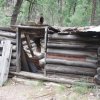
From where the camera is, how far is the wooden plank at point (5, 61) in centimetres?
901

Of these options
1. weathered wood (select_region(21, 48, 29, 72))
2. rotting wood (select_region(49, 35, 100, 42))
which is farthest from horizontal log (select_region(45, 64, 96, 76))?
weathered wood (select_region(21, 48, 29, 72))

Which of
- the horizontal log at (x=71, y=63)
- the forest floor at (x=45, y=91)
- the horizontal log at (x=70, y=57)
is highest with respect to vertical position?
the horizontal log at (x=70, y=57)

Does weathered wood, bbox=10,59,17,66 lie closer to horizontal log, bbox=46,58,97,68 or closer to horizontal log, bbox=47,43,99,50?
horizontal log, bbox=46,58,97,68

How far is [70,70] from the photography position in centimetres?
857

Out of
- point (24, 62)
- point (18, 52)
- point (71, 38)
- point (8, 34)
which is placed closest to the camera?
point (71, 38)

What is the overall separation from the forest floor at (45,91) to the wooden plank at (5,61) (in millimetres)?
304

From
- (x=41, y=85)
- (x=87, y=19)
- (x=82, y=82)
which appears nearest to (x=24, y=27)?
(x=41, y=85)

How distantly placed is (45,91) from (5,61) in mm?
2007

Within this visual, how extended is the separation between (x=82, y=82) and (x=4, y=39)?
3.54 meters

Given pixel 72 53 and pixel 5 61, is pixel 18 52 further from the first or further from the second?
pixel 72 53

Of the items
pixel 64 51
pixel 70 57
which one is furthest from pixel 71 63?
pixel 64 51

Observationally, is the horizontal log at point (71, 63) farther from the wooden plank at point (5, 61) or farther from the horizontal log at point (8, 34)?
the horizontal log at point (8, 34)

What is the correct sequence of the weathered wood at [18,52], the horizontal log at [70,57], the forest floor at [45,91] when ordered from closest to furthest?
the forest floor at [45,91] → the horizontal log at [70,57] → the weathered wood at [18,52]

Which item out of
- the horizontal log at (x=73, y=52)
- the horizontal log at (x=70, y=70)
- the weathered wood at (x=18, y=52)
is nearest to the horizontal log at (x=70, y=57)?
the horizontal log at (x=73, y=52)
